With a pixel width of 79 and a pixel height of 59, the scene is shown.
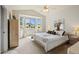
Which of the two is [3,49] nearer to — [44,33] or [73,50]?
[44,33]

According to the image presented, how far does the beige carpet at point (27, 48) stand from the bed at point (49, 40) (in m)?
0.11

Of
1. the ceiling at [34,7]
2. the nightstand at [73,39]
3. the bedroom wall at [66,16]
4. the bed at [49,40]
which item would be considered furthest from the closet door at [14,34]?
the nightstand at [73,39]

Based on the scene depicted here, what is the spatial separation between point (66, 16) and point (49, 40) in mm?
597

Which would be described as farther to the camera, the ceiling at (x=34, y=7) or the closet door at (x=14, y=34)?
the closet door at (x=14, y=34)

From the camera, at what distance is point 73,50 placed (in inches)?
90.7

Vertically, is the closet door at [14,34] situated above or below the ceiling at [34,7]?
below

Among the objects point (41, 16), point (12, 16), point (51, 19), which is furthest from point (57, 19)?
point (12, 16)

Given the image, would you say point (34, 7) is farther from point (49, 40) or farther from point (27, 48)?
point (27, 48)

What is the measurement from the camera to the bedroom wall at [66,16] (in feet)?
7.66

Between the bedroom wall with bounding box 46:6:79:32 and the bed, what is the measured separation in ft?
0.58

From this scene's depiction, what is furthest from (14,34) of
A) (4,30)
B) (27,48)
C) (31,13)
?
(31,13)

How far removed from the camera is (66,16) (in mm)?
2387

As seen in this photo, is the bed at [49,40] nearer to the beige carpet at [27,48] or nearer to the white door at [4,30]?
the beige carpet at [27,48]
